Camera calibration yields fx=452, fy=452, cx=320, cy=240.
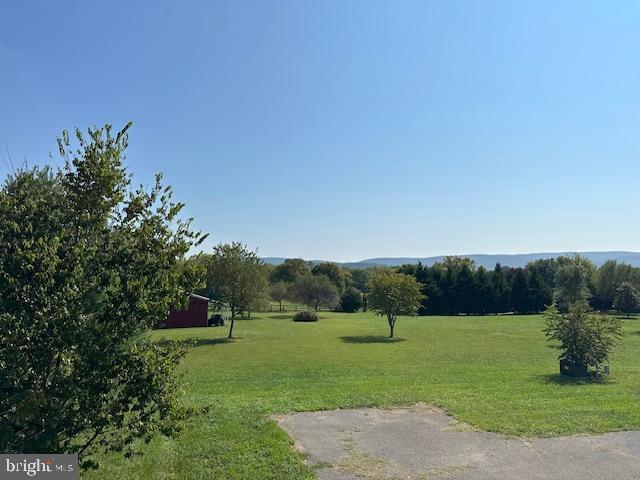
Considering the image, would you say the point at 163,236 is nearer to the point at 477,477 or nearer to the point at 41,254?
the point at 41,254

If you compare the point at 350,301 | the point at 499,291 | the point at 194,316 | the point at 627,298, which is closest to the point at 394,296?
the point at 194,316

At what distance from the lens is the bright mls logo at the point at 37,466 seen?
16.0 ft

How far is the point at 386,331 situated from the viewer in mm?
40594

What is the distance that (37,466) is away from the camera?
4.94 m

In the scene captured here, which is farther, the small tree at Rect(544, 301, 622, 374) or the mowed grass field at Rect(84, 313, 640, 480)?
the small tree at Rect(544, 301, 622, 374)

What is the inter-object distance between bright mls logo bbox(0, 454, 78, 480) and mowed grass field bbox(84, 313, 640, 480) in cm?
164

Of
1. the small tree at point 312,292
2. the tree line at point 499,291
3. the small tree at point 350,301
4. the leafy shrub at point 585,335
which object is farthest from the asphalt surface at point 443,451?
the small tree at point 350,301

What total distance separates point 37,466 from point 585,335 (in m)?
18.1

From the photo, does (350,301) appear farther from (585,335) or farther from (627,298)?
(585,335)

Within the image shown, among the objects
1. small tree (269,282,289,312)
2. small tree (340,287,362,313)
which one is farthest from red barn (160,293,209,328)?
small tree (340,287,362,313)

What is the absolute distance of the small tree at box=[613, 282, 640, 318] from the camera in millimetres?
60594

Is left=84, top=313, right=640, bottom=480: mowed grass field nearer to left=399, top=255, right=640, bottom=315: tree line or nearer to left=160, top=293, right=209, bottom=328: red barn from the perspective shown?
left=160, top=293, right=209, bottom=328: red barn

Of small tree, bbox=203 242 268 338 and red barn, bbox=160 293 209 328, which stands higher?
small tree, bbox=203 242 268 338

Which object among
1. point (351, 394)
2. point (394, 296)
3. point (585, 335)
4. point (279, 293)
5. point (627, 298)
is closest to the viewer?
point (351, 394)
